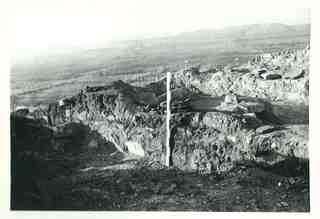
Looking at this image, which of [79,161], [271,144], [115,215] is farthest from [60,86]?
[271,144]

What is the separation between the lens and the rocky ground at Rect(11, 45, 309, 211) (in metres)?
1.95

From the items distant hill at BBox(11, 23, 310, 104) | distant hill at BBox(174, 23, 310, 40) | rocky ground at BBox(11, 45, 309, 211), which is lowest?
rocky ground at BBox(11, 45, 309, 211)

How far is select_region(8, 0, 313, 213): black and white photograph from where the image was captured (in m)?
1.96

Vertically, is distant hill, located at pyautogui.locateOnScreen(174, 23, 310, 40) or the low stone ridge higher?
distant hill, located at pyautogui.locateOnScreen(174, 23, 310, 40)

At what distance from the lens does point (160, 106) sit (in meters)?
2.02

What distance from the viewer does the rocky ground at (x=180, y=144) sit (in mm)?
1954

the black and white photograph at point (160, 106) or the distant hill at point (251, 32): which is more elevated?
the distant hill at point (251, 32)

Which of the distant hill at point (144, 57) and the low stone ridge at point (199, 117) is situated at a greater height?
the distant hill at point (144, 57)

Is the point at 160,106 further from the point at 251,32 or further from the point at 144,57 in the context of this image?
the point at 251,32

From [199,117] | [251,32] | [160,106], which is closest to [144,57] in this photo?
[160,106]

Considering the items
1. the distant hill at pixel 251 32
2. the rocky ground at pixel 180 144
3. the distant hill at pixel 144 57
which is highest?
the distant hill at pixel 251 32

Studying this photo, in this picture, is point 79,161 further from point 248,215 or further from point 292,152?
point 292,152

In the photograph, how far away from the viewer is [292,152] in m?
1.94

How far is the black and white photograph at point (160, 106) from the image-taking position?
1.96 metres
